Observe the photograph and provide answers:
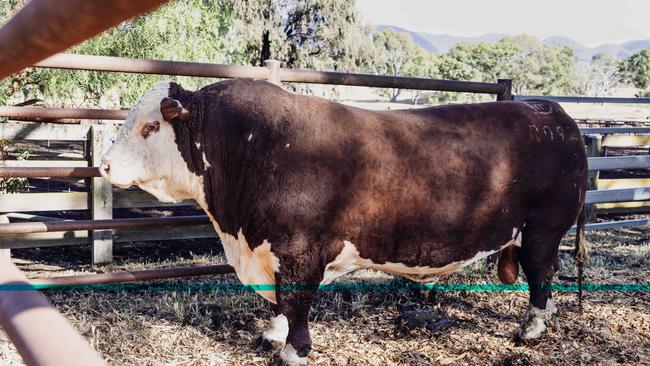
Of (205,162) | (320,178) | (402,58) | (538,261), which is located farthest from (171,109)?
(402,58)

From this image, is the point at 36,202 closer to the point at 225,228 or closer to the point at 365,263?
the point at 225,228

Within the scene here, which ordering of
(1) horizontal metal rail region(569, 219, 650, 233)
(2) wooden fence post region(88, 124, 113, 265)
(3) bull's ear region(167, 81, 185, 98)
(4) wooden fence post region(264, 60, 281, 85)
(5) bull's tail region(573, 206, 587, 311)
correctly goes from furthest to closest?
(1) horizontal metal rail region(569, 219, 650, 233), (2) wooden fence post region(88, 124, 113, 265), (5) bull's tail region(573, 206, 587, 311), (4) wooden fence post region(264, 60, 281, 85), (3) bull's ear region(167, 81, 185, 98)

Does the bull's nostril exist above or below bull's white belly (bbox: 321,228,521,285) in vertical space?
above

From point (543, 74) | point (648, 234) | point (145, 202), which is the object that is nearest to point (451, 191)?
point (145, 202)

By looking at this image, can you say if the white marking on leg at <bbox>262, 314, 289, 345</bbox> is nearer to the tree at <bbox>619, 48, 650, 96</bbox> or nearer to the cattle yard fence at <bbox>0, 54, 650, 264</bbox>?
the cattle yard fence at <bbox>0, 54, 650, 264</bbox>

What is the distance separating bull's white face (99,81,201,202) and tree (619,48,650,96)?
62702 millimetres

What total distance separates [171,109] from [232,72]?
0.95 meters

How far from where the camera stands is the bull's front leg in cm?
306

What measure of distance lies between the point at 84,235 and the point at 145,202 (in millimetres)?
681

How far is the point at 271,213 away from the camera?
3.02 metres

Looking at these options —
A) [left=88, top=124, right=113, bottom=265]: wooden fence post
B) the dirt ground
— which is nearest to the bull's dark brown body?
the dirt ground

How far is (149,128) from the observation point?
3045 millimetres
